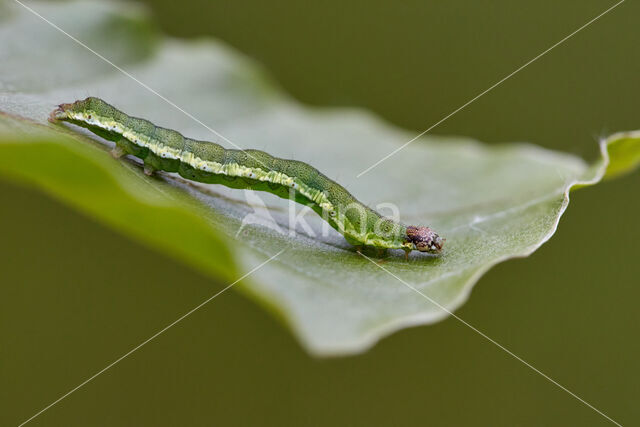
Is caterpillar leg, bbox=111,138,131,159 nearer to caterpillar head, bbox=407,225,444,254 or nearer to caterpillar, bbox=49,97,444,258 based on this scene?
caterpillar, bbox=49,97,444,258

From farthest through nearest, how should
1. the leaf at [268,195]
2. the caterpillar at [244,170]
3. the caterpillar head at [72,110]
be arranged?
the caterpillar at [244,170]
the caterpillar head at [72,110]
the leaf at [268,195]

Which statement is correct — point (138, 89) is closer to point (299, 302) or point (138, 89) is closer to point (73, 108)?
point (73, 108)

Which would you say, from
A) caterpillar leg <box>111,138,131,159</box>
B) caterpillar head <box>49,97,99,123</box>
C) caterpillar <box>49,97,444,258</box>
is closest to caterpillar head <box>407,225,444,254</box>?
caterpillar <box>49,97,444,258</box>

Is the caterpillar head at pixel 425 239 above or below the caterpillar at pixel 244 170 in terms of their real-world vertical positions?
below

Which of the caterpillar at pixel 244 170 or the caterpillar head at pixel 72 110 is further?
the caterpillar at pixel 244 170

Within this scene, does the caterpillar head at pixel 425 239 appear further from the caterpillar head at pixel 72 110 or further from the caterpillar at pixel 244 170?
the caterpillar head at pixel 72 110

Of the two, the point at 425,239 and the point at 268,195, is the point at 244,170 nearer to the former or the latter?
A: the point at 268,195

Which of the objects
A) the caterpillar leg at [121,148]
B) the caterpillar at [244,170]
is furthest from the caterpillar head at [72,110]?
the caterpillar leg at [121,148]

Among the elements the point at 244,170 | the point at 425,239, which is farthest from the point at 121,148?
the point at 425,239
